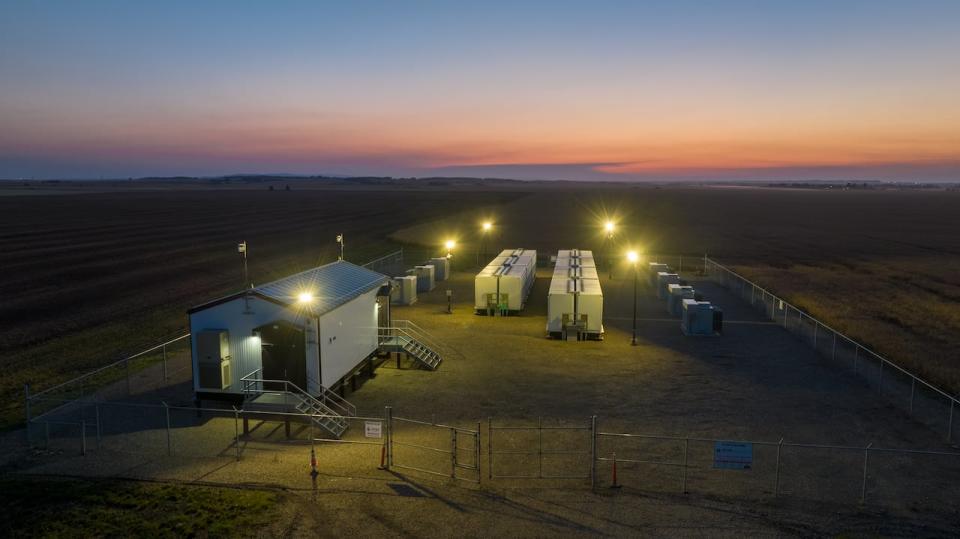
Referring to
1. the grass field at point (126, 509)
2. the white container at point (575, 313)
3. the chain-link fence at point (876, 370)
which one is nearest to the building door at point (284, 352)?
the grass field at point (126, 509)

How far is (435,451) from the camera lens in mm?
21141

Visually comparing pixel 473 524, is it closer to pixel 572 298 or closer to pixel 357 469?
pixel 357 469

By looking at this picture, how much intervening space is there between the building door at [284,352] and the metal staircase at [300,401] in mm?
333

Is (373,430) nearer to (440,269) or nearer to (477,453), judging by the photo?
(477,453)

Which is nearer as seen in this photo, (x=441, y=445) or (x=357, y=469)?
(x=357, y=469)

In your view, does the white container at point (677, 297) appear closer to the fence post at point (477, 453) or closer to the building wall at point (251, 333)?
the fence post at point (477, 453)

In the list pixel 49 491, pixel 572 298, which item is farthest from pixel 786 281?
pixel 49 491

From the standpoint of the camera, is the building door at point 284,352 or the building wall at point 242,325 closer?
the building wall at point 242,325

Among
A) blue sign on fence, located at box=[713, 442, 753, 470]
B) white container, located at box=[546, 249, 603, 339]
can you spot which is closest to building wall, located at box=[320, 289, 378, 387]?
white container, located at box=[546, 249, 603, 339]

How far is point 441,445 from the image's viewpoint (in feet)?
71.2

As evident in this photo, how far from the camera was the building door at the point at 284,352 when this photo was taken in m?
24.7

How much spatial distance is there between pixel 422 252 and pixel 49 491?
61.7 m

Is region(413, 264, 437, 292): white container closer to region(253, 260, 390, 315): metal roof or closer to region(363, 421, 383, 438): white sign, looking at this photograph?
region(253, 260, 390, 315): metal roof

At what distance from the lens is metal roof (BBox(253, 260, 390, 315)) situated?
25.2m
